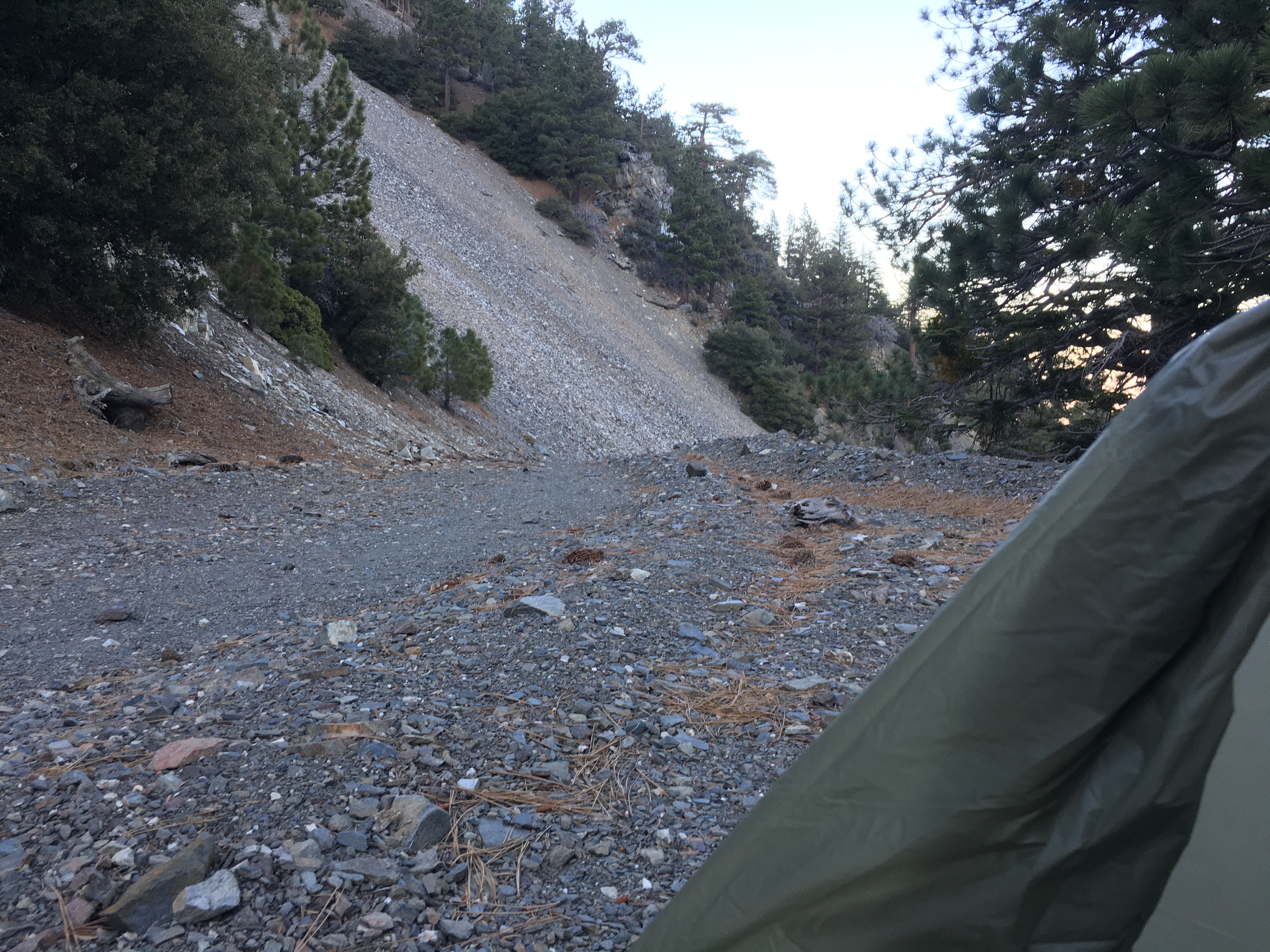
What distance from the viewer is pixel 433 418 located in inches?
731

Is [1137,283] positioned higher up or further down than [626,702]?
higher up

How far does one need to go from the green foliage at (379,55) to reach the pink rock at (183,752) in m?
47.8

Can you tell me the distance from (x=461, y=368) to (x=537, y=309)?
13849 millimetres

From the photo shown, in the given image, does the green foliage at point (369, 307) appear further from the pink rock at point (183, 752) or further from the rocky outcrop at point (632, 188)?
the rocky outcrop at point (632, 188)

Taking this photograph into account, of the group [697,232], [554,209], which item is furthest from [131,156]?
[697,232]

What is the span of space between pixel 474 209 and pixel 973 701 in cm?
3887

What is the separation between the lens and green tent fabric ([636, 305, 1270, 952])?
48.4 inches

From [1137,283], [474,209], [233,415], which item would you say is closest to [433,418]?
[233,415]

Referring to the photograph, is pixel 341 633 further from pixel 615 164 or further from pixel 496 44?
pixel 496 44

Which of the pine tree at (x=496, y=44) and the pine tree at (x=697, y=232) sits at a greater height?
the pine tree at (x=496, y=44)

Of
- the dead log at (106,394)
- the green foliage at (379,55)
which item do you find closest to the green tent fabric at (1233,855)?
the dead log at (106,394)

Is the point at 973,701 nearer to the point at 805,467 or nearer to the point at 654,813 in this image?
the point at 654,813

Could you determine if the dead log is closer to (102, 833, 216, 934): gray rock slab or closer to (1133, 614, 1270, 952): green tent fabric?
(102, 833, 216, 934): gray rock slab

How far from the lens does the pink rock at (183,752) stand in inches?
100
